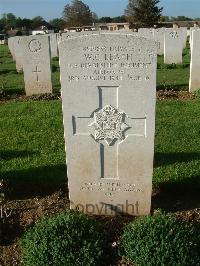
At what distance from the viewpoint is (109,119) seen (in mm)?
4570

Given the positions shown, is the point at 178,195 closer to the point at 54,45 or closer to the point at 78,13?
the point at 54,45

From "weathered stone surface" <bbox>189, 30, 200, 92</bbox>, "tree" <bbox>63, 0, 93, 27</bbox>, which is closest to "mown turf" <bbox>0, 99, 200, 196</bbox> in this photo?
"weathered stone surface" <bbox>189, 30, 200, 92</bbox>

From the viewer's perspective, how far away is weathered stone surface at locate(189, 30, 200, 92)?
11.1 m

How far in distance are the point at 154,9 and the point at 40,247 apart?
5380cm

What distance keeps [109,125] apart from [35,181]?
1.78m

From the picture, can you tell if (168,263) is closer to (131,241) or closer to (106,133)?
(131,241)

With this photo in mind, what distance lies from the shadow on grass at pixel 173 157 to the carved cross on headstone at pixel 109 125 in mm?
1745

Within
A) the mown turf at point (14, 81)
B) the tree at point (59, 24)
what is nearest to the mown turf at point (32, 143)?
the mown turf at point (14, 81)

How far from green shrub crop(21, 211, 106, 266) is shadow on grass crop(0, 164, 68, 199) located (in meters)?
1.46

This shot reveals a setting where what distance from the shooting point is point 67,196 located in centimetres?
538

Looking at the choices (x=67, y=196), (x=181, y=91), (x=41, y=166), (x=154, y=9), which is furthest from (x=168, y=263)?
(x=154, y=9)

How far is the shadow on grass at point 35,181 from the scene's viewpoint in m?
5.62

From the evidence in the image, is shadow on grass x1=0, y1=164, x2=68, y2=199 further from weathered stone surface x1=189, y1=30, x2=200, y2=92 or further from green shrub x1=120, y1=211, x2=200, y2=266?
weathered stone surface x1=189, y1=30, x2=200, y2=92

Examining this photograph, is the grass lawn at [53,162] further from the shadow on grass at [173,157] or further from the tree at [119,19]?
the tree at [119,19]
